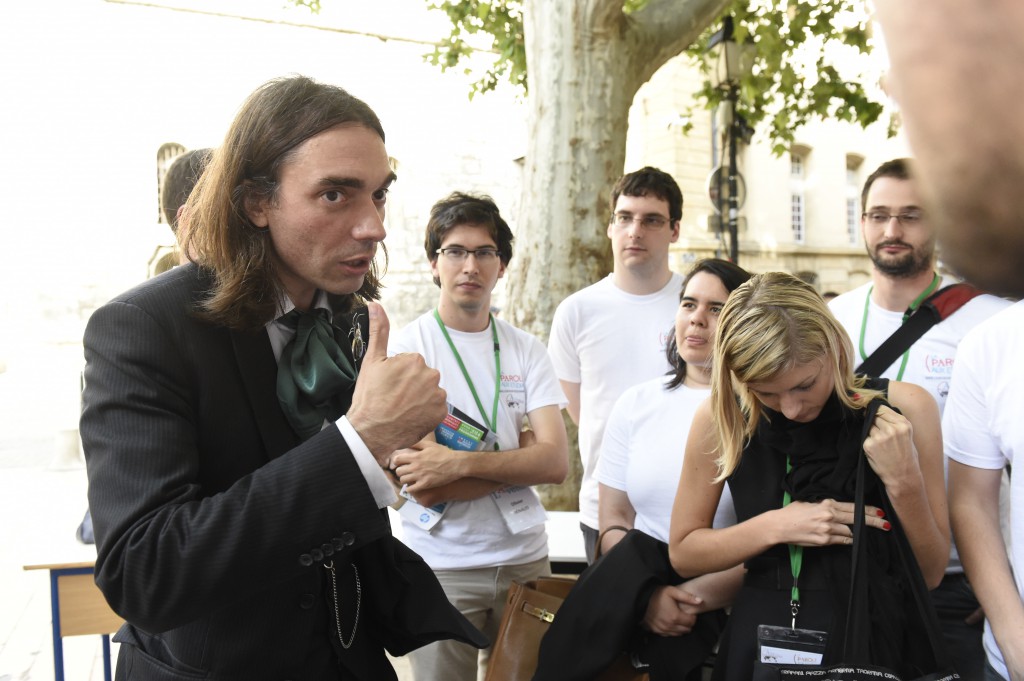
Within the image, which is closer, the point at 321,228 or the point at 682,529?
the point at 321,228

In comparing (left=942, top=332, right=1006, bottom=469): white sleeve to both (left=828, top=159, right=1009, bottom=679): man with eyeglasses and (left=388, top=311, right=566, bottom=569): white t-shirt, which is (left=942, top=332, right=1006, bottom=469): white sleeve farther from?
(left=388, top=311, right=566, bottom=569): white t-shirt

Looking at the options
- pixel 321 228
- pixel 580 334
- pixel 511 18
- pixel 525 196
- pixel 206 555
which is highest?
pixel 511 18

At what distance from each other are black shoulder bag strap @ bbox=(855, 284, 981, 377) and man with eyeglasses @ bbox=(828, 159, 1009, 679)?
0.02 meters

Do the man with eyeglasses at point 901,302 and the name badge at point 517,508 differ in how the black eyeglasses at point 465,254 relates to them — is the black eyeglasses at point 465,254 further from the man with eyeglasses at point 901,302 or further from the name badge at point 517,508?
the man with eyeglasses at point 901,302

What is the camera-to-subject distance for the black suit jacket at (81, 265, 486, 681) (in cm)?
133

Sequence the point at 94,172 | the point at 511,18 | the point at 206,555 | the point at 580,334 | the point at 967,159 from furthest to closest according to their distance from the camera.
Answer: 1. the point at 94,172
2. the point at 511,18
3. the point at 580,334
4. the point at 206,555
5. the point at 967,159

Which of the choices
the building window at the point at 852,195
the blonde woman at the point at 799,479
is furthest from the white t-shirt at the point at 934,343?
the building window at the point at 852,195

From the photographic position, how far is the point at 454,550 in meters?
3.01

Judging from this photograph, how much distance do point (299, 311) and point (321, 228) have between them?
0.20 m

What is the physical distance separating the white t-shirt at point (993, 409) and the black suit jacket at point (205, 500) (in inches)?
68.4

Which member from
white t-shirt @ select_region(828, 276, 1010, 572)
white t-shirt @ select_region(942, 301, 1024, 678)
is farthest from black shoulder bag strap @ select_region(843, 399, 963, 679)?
white t-shirt @ select_region(828, 276, 1010, 572)

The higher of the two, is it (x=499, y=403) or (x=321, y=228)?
(x=321, y=228)

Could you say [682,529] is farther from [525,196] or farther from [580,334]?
[525,196]

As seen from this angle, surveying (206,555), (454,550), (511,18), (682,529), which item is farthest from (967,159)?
(511,18)
